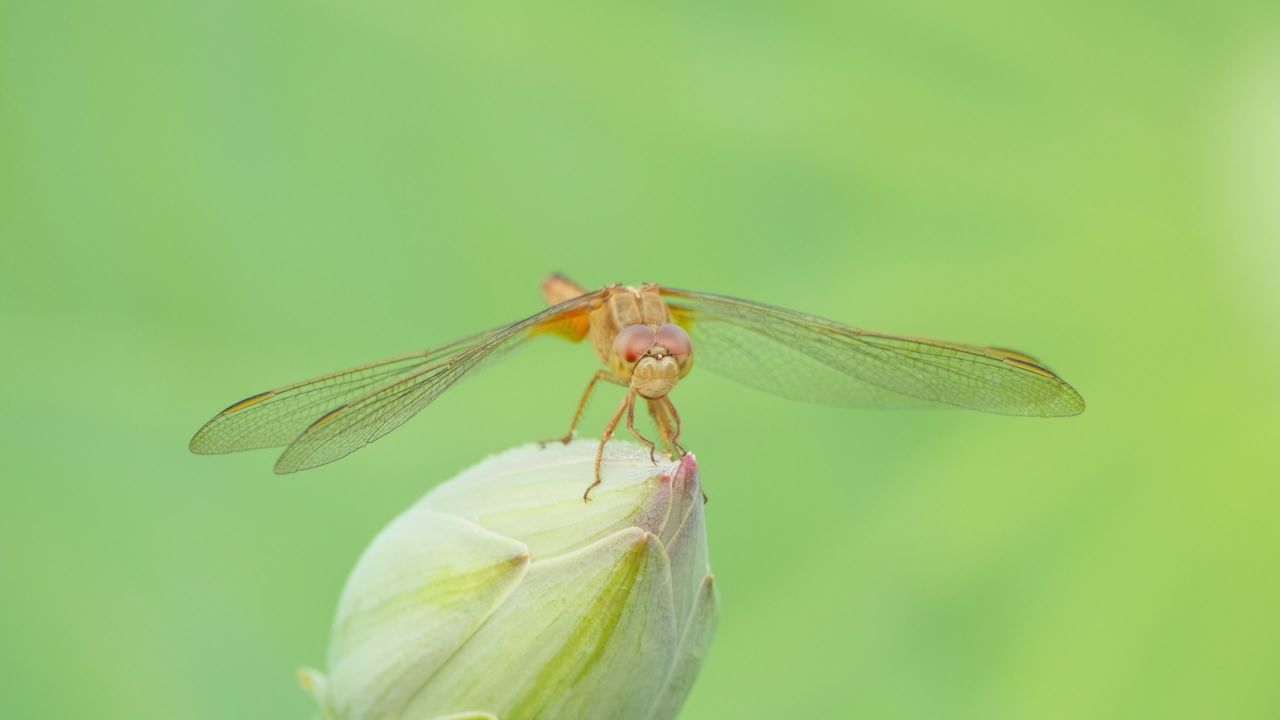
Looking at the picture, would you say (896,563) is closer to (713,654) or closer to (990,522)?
(990,522)

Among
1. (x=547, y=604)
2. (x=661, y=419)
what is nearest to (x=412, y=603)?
(x=547, y=604)

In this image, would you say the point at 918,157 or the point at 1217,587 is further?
the point at 918,157

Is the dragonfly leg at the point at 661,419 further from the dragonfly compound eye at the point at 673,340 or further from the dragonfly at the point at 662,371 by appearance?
the dragonfly compound eye at the point at 673,340

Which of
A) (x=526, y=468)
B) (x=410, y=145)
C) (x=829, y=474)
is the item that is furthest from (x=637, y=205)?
(x=526, y=468)

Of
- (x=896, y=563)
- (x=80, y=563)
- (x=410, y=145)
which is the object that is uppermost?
(x=410, y=145)

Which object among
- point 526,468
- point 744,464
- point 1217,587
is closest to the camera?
point 526,468

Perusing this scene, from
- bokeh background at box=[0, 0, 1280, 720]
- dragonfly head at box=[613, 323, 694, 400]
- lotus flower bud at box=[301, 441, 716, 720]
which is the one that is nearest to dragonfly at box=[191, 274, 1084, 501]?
dragonfly head at box=[613, 323, 694, 400]

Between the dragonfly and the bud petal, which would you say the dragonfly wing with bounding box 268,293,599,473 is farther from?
the bud petal
